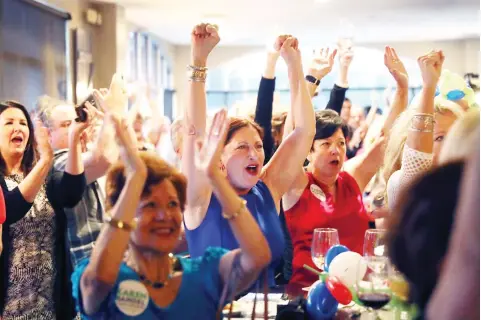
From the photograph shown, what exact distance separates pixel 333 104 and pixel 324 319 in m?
1.06

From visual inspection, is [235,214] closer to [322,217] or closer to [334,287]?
[334,287]

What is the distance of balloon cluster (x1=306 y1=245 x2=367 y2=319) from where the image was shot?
1282 millimetres

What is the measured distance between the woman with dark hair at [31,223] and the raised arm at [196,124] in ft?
0.81

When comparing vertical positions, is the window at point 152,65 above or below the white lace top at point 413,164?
above

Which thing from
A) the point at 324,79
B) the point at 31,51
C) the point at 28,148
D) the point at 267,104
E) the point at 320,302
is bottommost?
the point at 320,302

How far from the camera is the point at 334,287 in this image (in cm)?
129

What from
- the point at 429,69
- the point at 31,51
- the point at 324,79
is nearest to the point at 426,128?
the point at 429,69

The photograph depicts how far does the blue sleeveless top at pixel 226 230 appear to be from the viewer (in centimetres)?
95

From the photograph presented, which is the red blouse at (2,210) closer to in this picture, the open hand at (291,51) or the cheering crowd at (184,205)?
the cheering crowd at (184,205)

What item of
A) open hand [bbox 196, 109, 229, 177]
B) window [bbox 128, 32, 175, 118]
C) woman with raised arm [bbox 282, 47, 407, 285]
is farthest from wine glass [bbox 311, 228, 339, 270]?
window [bbox 128, 32, 175, 118]

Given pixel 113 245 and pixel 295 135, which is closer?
pixel 113 245

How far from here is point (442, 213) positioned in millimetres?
767

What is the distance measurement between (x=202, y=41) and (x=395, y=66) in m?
0.82

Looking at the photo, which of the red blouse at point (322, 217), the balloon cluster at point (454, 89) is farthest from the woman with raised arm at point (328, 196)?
the balloon cluster at point (454, 89)
